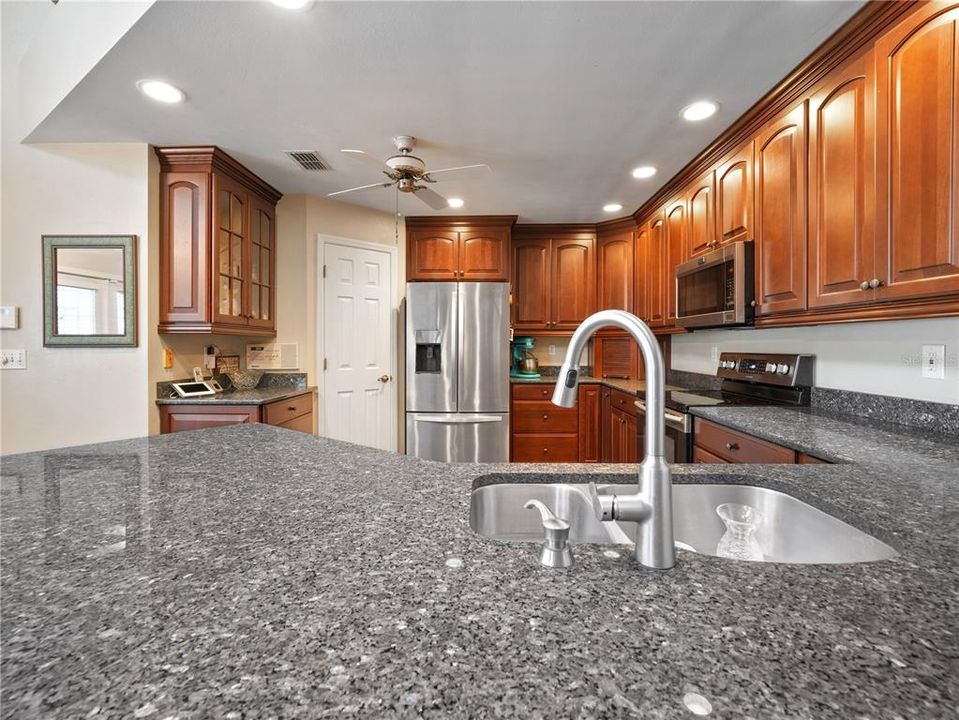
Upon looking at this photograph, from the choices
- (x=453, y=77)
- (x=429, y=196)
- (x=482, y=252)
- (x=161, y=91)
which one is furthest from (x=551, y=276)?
(x=161, y=91)

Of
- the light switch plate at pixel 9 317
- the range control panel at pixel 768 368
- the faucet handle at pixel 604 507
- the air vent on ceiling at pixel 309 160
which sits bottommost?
the faucet handle at pixel 604 507

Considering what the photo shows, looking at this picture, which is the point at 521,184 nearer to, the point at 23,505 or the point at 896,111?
the point at 896,111

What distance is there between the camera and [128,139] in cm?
254

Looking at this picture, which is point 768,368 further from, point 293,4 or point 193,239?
point 193,239

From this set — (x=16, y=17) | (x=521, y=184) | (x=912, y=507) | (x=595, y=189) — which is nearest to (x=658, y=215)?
(x=595, y=189)

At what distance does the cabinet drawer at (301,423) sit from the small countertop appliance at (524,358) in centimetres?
195

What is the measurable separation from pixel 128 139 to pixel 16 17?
0.83 metres

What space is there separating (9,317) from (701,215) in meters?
4.16

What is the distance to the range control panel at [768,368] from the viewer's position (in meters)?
2.20

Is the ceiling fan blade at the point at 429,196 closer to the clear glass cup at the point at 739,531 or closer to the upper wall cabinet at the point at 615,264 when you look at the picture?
the upper wall cabinet at the point at 615,264

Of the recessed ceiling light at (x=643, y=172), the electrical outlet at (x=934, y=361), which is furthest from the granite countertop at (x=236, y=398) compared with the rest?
the electrical outlet at (x=934, y=361)

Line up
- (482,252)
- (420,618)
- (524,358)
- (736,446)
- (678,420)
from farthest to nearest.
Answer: (524,358) < (482,252) < (678,420) < (736,446) < (420,618)

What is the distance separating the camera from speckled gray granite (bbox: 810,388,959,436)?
1.52 meters

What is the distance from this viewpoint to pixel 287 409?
3.02 m
